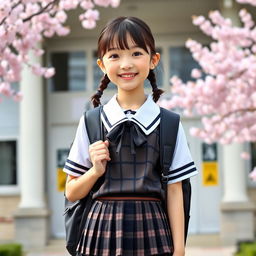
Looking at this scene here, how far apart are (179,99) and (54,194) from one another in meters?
4.53

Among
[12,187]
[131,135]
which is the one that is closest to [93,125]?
[131,135]

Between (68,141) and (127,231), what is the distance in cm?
1274

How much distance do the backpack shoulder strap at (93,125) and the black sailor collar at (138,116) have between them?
0.08 ft

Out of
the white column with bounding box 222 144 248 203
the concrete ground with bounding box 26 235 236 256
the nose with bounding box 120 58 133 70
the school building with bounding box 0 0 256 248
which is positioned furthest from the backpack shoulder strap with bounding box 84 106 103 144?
the white column with bounding box 222 144 248 203

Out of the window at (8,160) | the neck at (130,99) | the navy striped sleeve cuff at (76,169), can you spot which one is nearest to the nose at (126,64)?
the neck at (130,99)

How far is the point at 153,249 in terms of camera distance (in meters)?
2.70

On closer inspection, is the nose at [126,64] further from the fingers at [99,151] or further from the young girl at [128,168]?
the fingers at [99,151]

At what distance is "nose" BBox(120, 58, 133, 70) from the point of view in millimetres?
2775

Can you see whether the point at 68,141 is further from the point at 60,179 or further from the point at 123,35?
the point at 123,35

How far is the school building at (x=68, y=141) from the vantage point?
545 inches

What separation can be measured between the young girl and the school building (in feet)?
36.2

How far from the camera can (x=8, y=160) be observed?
15.3 meters

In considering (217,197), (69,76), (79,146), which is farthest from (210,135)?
(79,146)

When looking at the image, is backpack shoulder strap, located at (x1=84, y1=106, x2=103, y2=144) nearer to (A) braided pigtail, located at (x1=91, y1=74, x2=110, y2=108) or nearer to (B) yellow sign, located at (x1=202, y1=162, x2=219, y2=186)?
(A) braided pigtail, located at (x1=91, y1=74, x2=110, y2=108)
